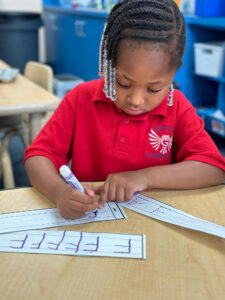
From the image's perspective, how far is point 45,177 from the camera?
78 centimetres

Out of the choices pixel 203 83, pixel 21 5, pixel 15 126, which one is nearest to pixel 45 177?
pixel 15 126

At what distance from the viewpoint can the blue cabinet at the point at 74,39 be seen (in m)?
3.38

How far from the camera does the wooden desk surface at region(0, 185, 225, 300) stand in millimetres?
476

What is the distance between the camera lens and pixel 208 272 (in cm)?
52

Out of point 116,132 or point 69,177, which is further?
point 116,132

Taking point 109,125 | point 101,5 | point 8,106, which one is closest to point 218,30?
point 101,5

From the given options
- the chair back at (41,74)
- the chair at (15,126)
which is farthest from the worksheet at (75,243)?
Result: the chair back at (41,74)

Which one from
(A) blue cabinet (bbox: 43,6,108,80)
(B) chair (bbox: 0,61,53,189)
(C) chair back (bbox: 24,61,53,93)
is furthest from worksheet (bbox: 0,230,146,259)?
(A) blue cabinet (bbox: 43,6,108,80)

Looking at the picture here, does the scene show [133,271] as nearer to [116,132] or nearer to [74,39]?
[116,132]

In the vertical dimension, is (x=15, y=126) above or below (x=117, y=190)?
below

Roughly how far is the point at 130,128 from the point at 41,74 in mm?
1106

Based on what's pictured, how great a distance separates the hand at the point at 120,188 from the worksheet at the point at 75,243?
105mm

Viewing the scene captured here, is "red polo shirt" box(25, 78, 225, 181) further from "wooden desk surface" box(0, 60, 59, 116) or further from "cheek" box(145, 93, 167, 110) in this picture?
"wooden desk surface" box(0, 60, 59, 116)

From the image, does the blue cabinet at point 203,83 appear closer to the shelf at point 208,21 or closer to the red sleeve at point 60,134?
the shelf at point 208,21
